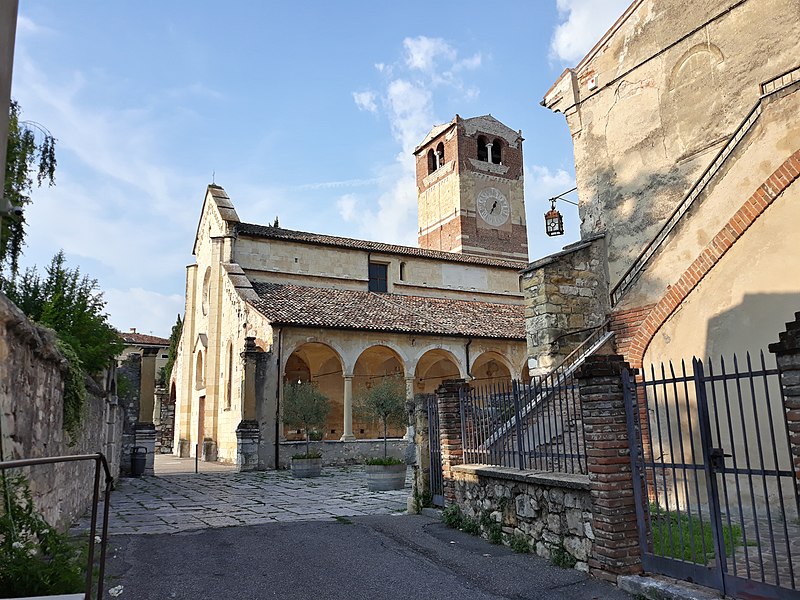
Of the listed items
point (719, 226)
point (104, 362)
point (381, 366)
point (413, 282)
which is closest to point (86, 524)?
point (104, 362)

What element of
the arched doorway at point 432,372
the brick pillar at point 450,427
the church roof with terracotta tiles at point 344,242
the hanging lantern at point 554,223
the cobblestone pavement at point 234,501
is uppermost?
the church roof with terracotta tiles at point 344,242

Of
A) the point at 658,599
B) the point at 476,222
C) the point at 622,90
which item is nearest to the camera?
the point at 658,599

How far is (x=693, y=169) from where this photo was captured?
35.9ft

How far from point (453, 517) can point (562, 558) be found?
242 cm

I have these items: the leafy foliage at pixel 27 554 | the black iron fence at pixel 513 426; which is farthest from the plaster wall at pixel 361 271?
the leafy foliage at pixel 27 554

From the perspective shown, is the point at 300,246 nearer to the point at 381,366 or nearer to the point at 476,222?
the point at 381,366

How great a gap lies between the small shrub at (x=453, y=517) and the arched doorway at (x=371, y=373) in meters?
16.1

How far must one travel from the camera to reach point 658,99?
11.7 meters

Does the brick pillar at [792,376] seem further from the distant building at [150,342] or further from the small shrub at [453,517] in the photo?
the distant building at [150,342]

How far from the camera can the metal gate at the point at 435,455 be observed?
30.2 ft

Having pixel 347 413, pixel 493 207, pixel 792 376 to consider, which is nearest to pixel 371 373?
pixel 347 413

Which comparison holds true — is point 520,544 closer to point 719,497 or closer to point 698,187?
point 719,497

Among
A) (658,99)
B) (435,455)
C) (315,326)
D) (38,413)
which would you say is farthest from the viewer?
(315,326)

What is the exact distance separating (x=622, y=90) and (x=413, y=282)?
16.7 metres
